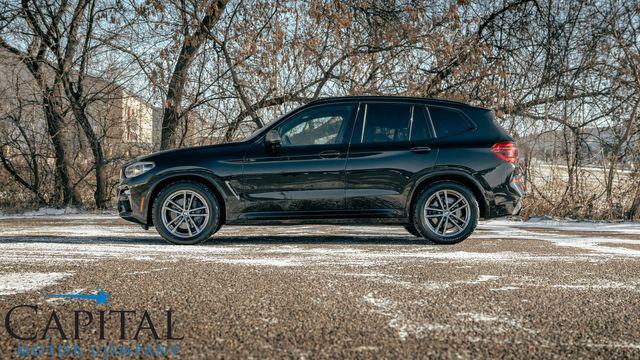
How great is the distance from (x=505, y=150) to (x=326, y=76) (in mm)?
6829

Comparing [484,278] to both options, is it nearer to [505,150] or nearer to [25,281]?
[505,150]

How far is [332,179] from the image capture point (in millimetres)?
6855

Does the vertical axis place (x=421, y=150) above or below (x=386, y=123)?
below

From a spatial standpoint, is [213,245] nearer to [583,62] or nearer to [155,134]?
[155,134]

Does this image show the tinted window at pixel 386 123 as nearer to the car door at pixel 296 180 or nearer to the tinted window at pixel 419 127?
the tinted window at pixel 419 127


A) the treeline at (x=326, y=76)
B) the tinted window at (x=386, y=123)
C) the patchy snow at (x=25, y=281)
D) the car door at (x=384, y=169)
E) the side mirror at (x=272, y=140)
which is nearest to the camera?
the patchy snow at (x=25, y=281)

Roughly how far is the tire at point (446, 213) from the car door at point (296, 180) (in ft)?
3.20

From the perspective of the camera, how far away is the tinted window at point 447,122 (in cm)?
706

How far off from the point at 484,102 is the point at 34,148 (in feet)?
34.9

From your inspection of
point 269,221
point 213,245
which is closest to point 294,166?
point 269,221

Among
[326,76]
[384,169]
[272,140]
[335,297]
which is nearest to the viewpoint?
[335,297]

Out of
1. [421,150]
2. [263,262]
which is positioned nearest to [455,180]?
[421,150]

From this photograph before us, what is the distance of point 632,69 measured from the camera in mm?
11820

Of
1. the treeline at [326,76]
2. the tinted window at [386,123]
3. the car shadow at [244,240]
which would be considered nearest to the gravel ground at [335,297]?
the car shadow at [244,240]
